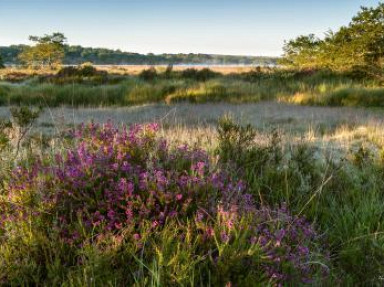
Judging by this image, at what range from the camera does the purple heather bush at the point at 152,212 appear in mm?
2291

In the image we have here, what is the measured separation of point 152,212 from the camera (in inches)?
108

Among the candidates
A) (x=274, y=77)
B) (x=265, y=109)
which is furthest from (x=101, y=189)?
(x=274, y=77)

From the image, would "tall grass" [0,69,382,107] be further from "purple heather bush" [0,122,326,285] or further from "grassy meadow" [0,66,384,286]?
"purple heather bush" [0,122,326,285]

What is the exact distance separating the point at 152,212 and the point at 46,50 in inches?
2550

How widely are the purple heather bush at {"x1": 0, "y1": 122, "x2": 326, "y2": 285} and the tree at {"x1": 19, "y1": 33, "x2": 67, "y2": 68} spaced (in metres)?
63.4

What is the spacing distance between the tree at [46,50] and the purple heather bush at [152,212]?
208 ft

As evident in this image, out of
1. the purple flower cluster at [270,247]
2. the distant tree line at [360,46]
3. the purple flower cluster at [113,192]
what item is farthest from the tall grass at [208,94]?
the purple flower cluster at [270,247]

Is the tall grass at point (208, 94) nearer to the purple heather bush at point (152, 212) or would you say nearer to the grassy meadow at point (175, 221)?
the grassy meadow at point (175, 221)

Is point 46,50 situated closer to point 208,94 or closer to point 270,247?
point 208,94

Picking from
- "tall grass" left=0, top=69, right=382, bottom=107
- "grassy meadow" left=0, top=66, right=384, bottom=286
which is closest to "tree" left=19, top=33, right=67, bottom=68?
"tall grass" left=0, top=69, right=382, bottom=107

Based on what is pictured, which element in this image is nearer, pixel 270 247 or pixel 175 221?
pixel 270 247

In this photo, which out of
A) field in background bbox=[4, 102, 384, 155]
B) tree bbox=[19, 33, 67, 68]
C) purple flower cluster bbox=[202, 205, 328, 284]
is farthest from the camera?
tree bbox=[19, 33, 67, 68]

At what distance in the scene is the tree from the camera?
61.8 m

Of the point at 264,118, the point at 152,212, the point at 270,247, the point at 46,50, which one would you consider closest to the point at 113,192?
the point at 152,212
